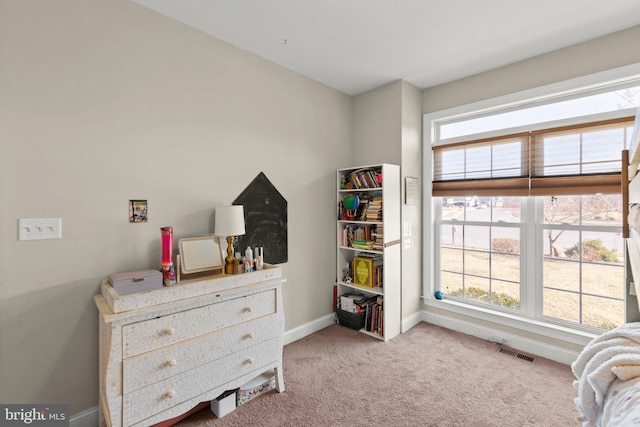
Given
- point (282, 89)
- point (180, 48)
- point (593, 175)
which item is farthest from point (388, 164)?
point (180, 48)

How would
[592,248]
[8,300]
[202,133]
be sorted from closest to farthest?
1. [8,300]
2. [202,133]
3. [592,248]

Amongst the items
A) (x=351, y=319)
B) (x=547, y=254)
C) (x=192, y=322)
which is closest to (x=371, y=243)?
(x=351, y=319)

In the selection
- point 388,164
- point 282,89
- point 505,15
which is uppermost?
point 505,15

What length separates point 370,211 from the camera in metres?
2.99

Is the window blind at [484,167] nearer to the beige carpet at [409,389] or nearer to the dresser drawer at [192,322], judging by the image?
the beige carpet at [409,389]

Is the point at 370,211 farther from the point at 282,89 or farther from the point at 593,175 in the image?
the point at 593,175

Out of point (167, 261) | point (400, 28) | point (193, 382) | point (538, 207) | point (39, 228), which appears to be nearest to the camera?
point (39, 228)

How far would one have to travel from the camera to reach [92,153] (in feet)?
5.78

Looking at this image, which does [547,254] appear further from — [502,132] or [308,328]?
[308,328]

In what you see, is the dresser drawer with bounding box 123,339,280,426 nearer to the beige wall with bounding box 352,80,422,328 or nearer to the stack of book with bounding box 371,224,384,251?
the stack of book with bounding box 371,224,384,251

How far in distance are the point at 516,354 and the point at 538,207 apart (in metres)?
1.36

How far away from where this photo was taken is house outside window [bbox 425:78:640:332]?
7.70ft

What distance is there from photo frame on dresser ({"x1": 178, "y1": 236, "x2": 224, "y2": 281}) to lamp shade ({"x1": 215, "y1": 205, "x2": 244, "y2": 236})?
0.11 meters

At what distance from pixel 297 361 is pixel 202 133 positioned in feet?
6.75
